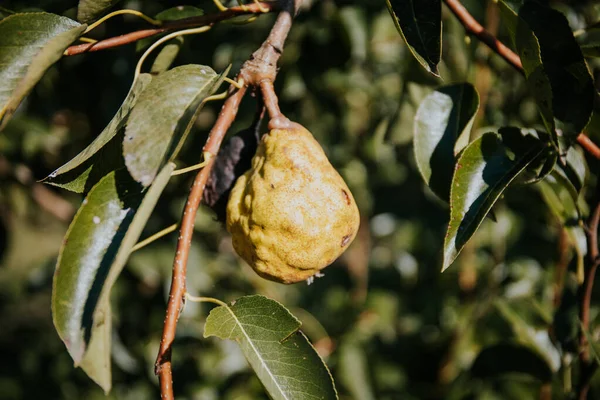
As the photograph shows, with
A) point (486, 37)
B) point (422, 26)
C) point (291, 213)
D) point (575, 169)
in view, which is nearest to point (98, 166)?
point (291, 213)

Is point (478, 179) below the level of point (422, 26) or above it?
below

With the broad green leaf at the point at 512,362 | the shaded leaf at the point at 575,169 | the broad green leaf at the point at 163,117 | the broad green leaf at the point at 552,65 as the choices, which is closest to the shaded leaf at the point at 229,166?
the broad green leaf at the point at 163,117

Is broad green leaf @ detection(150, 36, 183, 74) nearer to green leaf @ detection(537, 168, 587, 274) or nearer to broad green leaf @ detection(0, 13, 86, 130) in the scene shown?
broad green leaf @ detection(0, 13, 86, 130)

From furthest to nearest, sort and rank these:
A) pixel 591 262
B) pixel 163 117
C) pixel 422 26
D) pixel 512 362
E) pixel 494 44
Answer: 1. pixel 512 362
2. pixel 591 262
3. pixel 494 44
4. pixel 422 26
5. pixel 163 117

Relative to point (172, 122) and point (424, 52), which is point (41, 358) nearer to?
point (172, 122)

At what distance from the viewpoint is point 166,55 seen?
1.11m

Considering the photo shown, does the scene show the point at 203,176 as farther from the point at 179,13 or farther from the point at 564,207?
the point at 564,207

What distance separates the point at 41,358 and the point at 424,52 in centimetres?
228

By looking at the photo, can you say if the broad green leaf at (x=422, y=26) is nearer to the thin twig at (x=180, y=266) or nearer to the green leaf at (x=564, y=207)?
the thin twig at (x=180, y=266)

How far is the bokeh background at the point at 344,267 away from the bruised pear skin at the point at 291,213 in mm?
631

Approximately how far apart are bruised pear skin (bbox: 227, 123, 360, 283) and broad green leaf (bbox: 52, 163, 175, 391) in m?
0.17

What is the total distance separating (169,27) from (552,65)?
0.62 metres

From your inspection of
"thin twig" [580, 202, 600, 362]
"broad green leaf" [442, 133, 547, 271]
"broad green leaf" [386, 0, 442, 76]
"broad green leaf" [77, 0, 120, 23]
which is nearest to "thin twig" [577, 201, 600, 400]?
"thin twig" [580, 202, 600, 362]

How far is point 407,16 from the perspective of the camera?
0.94 meters
